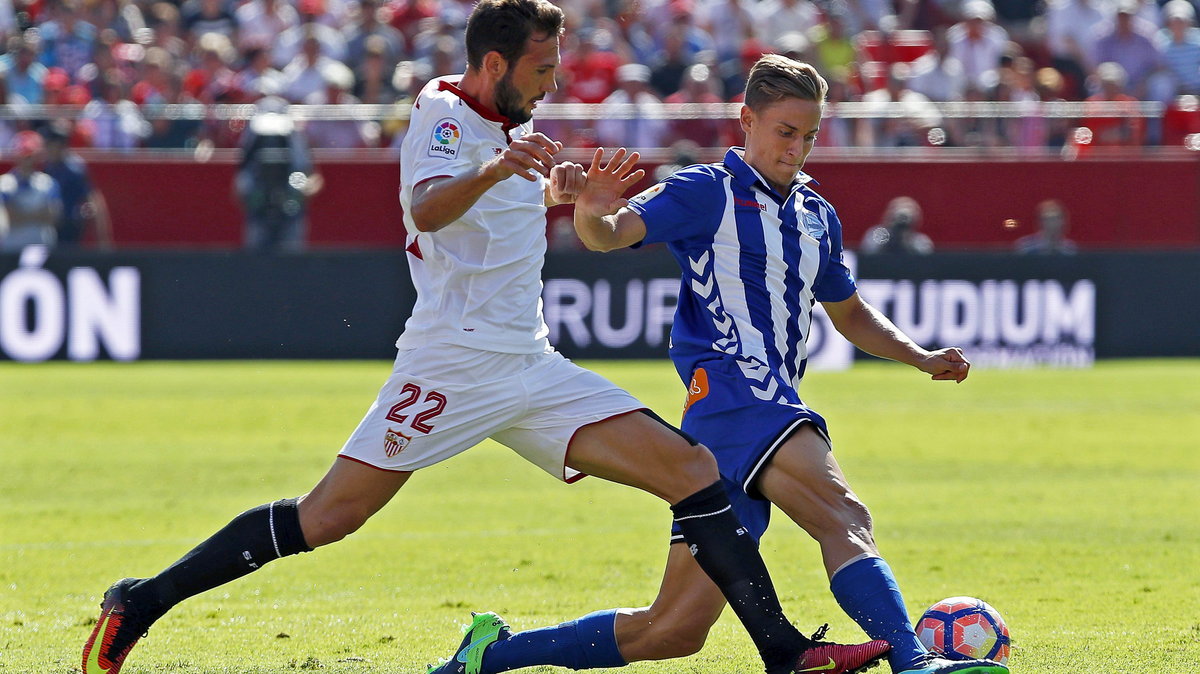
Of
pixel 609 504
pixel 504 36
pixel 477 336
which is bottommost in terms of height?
pixel 609 504

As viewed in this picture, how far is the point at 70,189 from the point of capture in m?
18.4

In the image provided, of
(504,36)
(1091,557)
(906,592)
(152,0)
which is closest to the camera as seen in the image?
(504,36)

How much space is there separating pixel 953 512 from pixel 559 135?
9.95 metres

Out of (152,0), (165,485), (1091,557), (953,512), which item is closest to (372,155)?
(152,0)

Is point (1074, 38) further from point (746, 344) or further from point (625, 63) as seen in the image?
point (746, 344)

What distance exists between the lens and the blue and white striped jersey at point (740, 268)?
205 inches

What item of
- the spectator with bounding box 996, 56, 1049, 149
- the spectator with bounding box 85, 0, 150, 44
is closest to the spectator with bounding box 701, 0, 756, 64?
the spectator with bounding box 996, 56, 1049, 149

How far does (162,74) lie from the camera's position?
19.4m

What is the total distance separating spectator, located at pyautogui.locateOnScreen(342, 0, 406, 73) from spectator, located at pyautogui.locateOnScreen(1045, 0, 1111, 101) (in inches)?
341

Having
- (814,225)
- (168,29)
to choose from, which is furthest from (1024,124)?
(814,225)

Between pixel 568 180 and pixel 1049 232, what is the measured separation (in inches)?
615

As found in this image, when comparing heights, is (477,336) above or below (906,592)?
above

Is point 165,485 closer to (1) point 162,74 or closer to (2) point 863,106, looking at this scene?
(1) point 162,74

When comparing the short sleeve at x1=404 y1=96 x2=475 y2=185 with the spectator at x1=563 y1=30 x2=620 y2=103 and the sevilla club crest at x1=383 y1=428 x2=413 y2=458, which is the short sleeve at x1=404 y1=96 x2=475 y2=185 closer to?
the sevilla club crest at x1=383 y1=428 x2=413 y2=458
